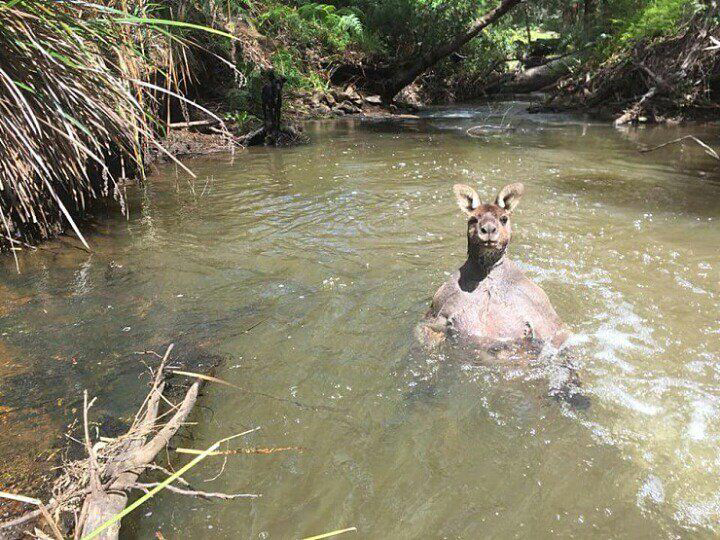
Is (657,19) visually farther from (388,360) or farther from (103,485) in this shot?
(103,485)

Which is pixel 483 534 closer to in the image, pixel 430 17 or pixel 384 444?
pixel 384 444

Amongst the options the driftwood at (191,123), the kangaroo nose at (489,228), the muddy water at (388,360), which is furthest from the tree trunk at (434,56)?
the kangaroo nose at (489,228)

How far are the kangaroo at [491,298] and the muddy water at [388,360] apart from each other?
0.23 metres

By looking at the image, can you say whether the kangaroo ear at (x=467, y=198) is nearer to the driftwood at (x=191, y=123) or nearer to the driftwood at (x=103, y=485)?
the driftwood at (x=103, y=485)

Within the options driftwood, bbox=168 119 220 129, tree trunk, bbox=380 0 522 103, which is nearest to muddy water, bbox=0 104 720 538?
driftwood, bbox=168 119 220 129

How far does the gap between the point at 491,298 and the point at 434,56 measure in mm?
16317

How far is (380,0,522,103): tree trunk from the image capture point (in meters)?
16.6

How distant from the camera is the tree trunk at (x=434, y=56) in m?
16.6

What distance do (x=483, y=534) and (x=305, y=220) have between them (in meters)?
5.16

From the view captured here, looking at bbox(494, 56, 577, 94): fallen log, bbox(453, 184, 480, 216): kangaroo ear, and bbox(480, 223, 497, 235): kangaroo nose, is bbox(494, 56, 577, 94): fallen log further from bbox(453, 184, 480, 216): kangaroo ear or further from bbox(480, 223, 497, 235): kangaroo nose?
bbox(480, 223, 497, 235): kangaroo nose

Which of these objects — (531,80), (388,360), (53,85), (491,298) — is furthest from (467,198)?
(531,80)

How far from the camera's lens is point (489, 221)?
11.5 feet

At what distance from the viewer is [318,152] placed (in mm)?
11609

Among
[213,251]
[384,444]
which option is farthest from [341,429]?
[213,251]
